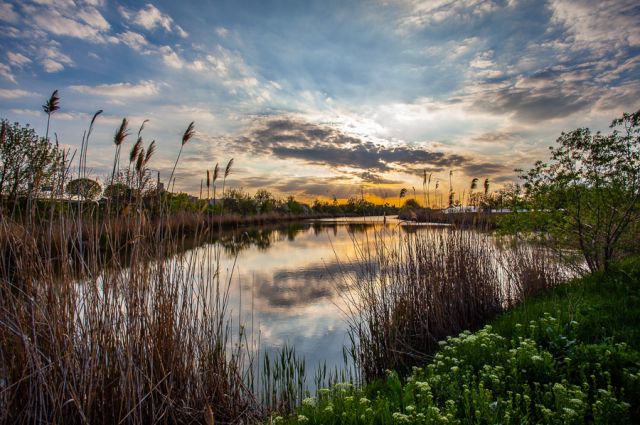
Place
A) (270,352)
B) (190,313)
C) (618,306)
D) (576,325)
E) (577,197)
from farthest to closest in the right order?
1. (577,197)
2. (270,352)
3. (618,306)
4. (576,325)
5. (190,313)

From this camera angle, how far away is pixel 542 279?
632 cm

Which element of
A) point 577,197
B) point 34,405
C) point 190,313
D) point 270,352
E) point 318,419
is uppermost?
point 577,197

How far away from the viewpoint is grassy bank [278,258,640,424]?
2.00 m

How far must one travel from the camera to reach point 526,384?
7.09 ft

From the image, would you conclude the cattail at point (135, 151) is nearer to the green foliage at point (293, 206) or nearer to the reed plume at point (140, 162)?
the reed plume at point (140, 162)

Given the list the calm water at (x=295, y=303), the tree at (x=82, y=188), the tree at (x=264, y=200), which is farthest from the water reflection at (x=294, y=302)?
the tree at (x=264, y=200)

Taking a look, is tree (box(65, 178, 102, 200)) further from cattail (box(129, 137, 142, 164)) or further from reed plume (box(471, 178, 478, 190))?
reed plume (box(471, 178, 478, 190))

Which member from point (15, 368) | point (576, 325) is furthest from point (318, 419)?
point (576, 325)

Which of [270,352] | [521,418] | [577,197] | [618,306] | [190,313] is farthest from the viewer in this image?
[577,197]

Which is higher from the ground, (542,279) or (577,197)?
(577,197)

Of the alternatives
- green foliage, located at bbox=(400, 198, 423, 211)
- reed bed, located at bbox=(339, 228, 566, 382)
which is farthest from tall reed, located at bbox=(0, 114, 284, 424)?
green foliage, located at bbox=(400, 198, 423, 211)

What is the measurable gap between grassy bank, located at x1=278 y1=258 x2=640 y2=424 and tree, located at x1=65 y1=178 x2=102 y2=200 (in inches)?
108

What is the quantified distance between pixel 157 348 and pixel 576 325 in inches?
172

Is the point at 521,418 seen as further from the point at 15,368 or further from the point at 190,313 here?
the point at 15,368
